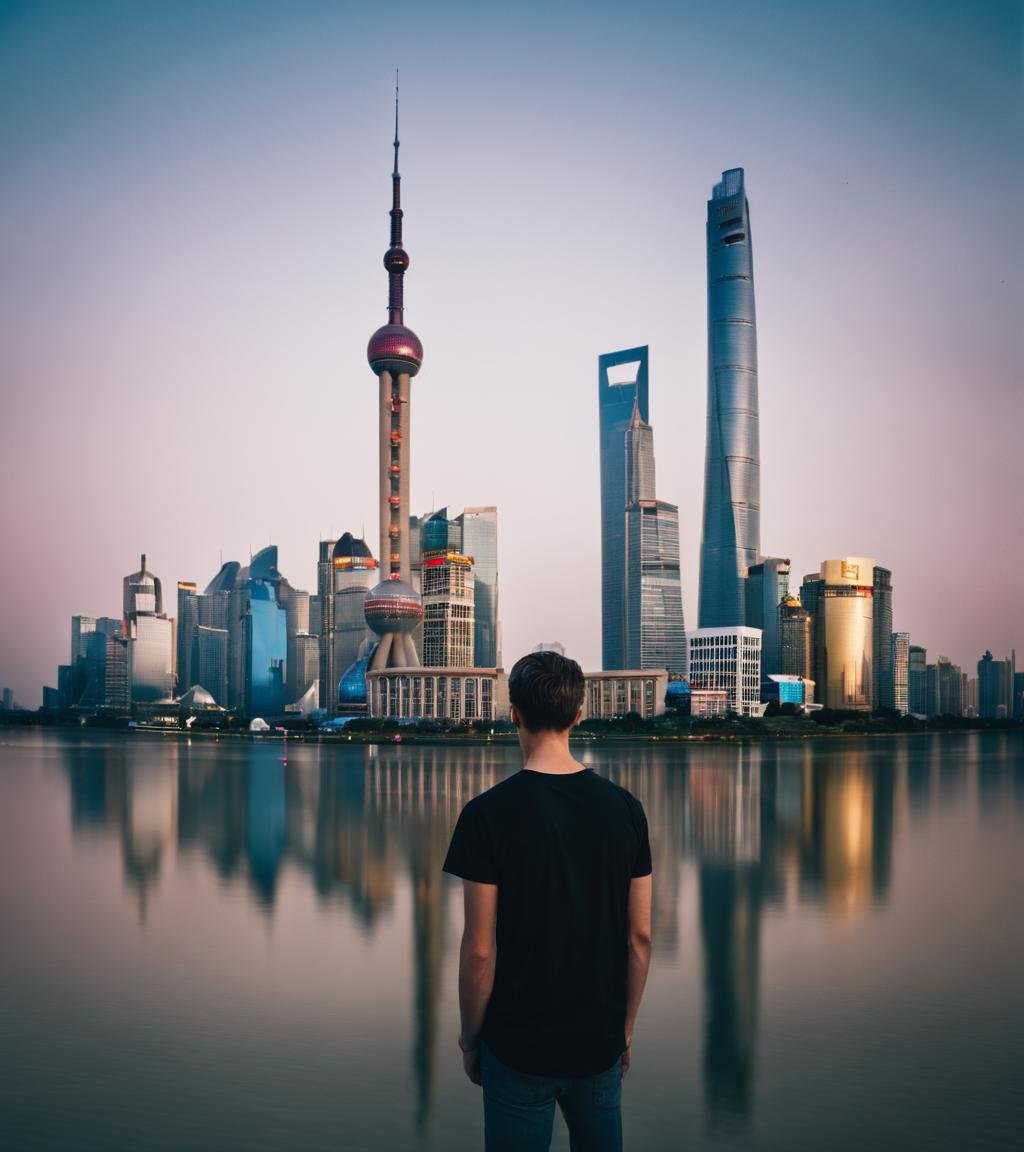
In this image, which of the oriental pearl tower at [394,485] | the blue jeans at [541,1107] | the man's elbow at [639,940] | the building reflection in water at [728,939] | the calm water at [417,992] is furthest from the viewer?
the oriental pearl tower at [394,485]

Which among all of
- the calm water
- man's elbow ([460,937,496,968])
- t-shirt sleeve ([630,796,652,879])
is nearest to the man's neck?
t-shirt sleeve ([630,796,652,879])

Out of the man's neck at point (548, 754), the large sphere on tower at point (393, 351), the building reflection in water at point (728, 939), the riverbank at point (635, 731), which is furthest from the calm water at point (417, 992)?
the large sphere on tower at point (393, 351)

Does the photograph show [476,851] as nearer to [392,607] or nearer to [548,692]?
[548,692]

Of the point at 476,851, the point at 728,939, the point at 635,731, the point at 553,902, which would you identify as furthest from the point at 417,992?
the point at 635,731

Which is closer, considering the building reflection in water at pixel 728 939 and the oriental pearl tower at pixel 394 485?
the building reflection in water at pixel 728 939

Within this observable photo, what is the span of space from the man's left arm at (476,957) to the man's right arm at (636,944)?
65cm

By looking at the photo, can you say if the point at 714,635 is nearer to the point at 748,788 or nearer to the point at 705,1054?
the point at 748,788

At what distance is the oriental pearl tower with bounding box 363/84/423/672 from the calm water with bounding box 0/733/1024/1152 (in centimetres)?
15671

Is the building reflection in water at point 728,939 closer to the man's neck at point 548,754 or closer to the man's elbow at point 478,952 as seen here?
the man's elbow at point 478,952

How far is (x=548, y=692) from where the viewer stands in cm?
444

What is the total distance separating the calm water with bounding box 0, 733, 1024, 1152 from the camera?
30.5 feet

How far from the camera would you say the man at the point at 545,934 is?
416 cm

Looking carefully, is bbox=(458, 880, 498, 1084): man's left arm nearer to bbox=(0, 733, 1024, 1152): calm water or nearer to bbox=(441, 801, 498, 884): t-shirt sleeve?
bbox=(441, 801, 498, 884): t-shirt sleeve

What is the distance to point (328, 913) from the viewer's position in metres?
19.1
